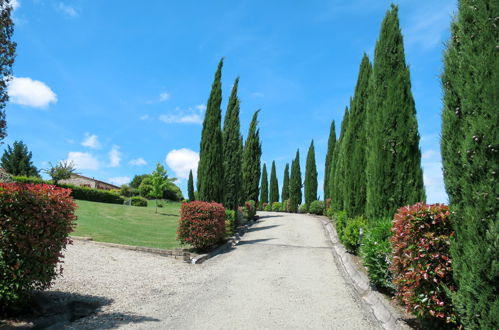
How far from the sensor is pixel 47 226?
5234 mm

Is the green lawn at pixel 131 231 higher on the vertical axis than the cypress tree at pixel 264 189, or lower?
lower

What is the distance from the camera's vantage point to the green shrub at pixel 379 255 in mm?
6254

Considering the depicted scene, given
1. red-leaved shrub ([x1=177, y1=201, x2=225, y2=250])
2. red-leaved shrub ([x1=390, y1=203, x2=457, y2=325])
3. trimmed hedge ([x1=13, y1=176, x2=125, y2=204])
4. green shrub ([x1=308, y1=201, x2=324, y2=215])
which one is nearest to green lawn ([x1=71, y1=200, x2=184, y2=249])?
red-leaved shrub ([x1=177, y1=201, x2=225, y2=250])

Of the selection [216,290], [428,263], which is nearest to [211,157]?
[216,290]

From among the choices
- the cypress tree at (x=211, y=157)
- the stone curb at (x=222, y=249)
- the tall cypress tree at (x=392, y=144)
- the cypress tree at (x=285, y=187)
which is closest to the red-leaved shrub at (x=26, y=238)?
the stone curb at (x=222, y=249)

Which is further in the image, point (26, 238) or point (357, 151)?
point (357, 151)

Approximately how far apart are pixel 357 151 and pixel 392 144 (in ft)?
15.7

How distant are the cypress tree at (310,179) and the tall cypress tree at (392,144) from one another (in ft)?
81.1

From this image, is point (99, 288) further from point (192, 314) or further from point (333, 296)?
point (333, 296)

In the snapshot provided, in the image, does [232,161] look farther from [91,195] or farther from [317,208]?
[91,195]

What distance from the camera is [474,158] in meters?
3.84

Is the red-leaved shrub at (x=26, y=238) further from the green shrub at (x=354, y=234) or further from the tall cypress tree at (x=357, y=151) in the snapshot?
the tall cypress tree at (x=357, y=151)

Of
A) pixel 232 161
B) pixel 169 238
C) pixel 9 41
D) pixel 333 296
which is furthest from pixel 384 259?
pixel 232 161

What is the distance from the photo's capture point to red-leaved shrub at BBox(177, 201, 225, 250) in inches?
466
